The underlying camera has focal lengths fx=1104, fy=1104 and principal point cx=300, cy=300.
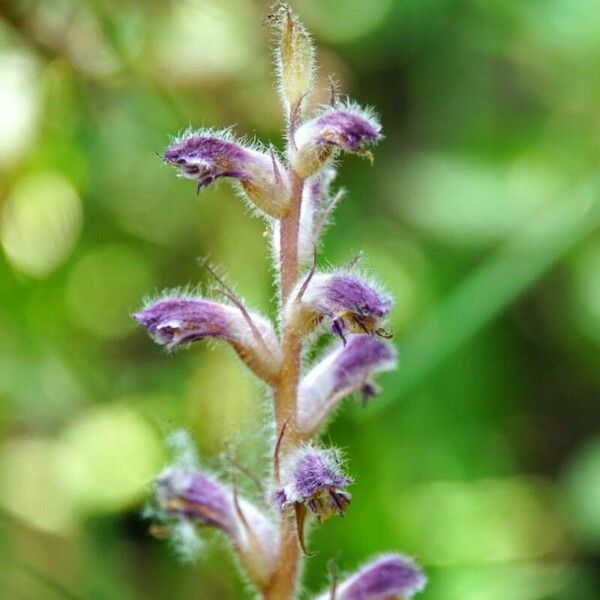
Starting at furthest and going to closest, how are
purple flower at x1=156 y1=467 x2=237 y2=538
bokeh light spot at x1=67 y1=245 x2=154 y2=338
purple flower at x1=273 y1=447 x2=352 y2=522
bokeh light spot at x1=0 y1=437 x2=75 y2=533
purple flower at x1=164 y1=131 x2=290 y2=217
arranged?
bokeh light spot at x1=67 y1=245 x2=154 y2=338
bokeh light spot at x1=0 y1=437 x2=75 y2=533
purple flower at x1=156 y1=467 x2=237 y2=538
purple flower at x1=164 y1=131 x2=290 y2=217
purple flower at x1=273 y1=447 x2=352 y2=522

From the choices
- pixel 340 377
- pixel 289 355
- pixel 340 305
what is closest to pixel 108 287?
pixel 340 377

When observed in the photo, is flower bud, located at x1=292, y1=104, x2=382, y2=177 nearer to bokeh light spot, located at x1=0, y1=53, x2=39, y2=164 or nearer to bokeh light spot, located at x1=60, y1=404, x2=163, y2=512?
bokeh light spot, located at x1=60, y1=404, x2=163, y2=512

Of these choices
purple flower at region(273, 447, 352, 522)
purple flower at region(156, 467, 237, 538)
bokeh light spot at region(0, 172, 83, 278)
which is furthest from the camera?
bokeh light spot at region(0, 172, 83, 278)

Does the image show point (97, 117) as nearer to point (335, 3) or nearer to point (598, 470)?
point (335, 3)

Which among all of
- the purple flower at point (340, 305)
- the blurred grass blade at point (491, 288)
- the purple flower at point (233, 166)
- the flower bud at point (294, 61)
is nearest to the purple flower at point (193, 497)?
the purple flower at point (340, 305)

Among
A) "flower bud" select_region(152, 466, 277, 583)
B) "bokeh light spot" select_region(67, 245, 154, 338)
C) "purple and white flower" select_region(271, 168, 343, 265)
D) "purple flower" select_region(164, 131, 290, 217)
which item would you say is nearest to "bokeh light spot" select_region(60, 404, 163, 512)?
"bokeh light spot" select_region(67, 245, 154, 338)

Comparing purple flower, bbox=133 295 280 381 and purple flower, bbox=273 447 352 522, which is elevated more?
purple flower, bbox=133 295 280 381

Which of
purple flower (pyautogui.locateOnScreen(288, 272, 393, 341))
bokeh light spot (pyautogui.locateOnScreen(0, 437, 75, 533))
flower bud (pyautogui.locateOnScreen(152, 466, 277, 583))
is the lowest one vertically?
flower bud (pyautogui.locateOnScreen(152, 466, 277, 583))

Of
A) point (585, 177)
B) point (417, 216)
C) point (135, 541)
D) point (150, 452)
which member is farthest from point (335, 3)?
point (135, 541)
